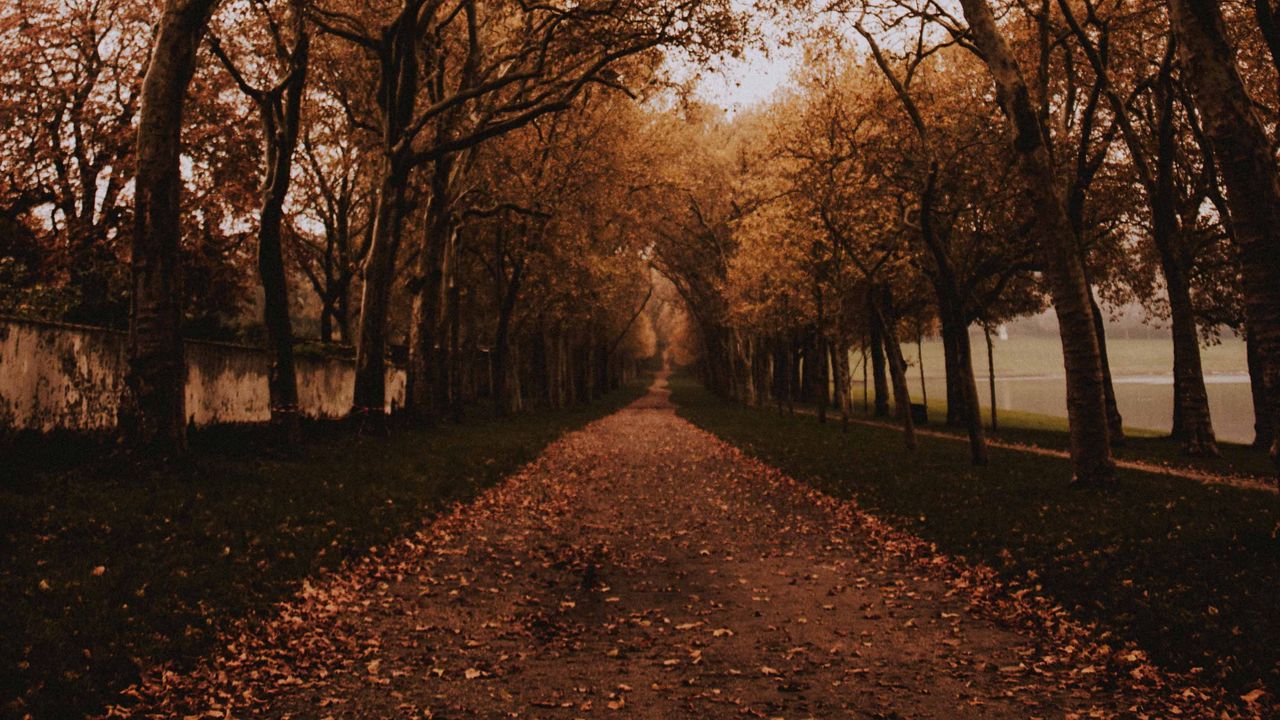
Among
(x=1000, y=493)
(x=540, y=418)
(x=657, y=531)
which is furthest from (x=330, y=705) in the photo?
(x=540, y=418)

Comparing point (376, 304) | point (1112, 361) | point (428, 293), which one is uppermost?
point (428, 293)

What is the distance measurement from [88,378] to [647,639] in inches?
382

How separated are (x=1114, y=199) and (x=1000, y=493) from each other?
15.5 m

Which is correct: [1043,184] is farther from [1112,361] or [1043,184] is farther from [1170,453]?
[1112,361]

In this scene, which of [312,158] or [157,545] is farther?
[312,158]

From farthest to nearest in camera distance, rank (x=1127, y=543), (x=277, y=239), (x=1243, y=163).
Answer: (x=277, y=239)
(x=1127, y=543)
(x=1243, y=163)

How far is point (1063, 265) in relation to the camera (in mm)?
12078

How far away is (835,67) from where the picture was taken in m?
21.3

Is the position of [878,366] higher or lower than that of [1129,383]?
higher

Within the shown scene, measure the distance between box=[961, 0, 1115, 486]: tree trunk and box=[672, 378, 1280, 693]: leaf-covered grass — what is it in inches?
32.7

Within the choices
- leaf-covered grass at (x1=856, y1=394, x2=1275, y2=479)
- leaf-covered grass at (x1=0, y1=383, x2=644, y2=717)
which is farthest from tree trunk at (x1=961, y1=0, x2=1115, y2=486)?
leaf-covered grass at (x1=0, y1=383, x2=644, y2=717)

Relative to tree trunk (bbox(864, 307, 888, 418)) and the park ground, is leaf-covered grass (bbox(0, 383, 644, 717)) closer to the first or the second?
the park ground

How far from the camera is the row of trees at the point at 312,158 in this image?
10.7 metres

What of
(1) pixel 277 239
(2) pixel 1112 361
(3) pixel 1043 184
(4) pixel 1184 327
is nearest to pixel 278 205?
(1) pixel 277 239
